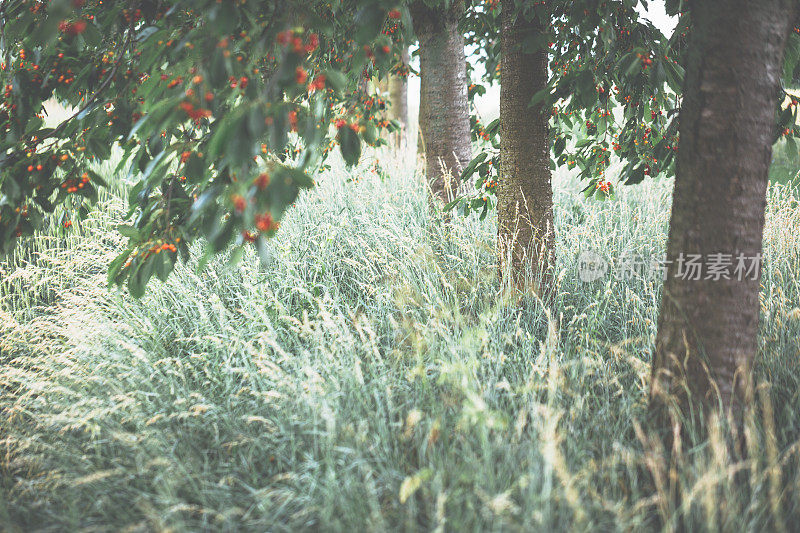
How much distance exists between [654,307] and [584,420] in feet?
2.68

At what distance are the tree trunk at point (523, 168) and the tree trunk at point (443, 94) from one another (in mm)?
771

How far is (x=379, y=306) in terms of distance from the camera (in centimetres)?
252

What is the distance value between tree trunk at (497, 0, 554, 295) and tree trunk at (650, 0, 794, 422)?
84 centimetres

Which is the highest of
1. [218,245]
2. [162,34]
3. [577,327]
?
[162,34]

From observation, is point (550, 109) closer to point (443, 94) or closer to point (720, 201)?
point (720, 201)

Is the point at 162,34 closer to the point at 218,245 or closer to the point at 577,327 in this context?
the point at 218,245

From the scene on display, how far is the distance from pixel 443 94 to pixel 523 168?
108 cm

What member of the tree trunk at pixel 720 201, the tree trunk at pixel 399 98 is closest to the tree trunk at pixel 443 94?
the tree trunk at pixel 720 201

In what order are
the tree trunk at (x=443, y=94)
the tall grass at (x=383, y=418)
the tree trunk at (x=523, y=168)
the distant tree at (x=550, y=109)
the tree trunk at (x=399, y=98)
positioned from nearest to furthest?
the tall grass at (x=383, y=418), the distant tree at (x=550, y=109), the tree trunk at (x=523, y=168), the tree trunk at (x=443, y=94), the tree trunk at (x=399, y=98)

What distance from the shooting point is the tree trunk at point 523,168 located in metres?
2.42

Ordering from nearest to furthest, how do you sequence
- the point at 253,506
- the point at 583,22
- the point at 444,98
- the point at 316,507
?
1. the point at 316,507
2. the point at 253,506
3. the point at 583,22
4. the point at 444,98

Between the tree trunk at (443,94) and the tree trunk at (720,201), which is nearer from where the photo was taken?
the tree trunk at (720,201)

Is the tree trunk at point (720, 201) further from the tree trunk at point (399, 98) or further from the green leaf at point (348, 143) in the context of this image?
the tree trunk at point (399, 98)

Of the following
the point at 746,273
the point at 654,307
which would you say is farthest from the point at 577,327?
the point at 746,273
